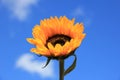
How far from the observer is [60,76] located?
7.75ft

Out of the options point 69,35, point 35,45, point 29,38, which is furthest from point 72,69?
point 69,35

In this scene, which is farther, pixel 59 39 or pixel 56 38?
pixel 56 38

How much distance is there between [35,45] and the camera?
2838 mm

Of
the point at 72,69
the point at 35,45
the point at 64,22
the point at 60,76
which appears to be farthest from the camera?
the point at 64,22

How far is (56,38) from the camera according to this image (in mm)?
3424

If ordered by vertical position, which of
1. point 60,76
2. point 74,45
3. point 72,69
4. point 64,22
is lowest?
point 60,76

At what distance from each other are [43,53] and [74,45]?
34 cm

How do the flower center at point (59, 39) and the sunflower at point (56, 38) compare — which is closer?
the sunflower at point (56, 38)

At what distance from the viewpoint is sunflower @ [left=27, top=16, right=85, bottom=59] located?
2500 mm

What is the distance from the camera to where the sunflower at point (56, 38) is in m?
2.50

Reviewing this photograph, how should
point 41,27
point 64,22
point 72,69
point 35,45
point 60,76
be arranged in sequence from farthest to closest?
point 64,22
point 41,27
point 35,45
point 72,69
point 60,76

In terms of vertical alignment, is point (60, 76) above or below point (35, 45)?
below

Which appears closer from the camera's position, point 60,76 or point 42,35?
point 60,76

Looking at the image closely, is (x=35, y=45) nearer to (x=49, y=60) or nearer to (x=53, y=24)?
(x=49, y=60)
